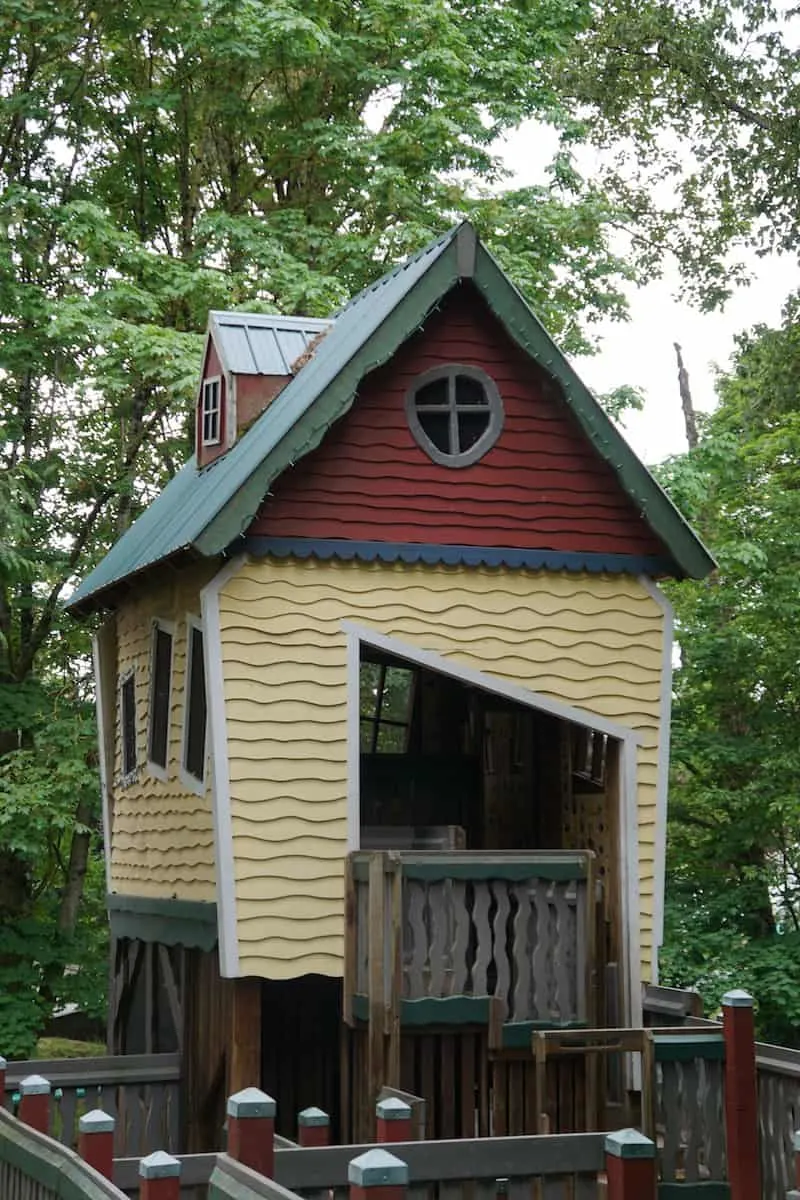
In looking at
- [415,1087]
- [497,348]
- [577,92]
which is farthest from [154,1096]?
[577,92]

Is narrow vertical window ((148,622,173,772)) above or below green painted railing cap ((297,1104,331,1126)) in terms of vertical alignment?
above

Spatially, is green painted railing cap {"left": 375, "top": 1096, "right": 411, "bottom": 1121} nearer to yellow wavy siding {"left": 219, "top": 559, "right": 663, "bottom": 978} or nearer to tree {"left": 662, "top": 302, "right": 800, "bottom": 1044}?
yellow wavy siding {"left": 219, "top": 559, "right": 663, "bottom": 978}

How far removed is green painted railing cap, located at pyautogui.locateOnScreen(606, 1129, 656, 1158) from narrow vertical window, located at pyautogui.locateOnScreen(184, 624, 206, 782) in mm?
6407

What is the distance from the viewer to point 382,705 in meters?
19.6

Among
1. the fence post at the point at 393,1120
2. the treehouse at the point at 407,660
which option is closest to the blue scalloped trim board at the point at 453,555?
the treehouse at the point at 407,660

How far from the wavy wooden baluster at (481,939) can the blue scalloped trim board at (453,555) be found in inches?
105

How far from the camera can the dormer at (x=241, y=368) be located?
14703mm

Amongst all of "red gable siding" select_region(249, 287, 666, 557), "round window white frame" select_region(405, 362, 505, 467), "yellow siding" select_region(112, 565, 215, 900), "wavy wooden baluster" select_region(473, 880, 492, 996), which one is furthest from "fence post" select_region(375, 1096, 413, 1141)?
"round window white frame" select_region(405, 362, 505, 467)

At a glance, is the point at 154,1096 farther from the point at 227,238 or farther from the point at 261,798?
the point at 227,238

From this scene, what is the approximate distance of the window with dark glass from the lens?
1673cm

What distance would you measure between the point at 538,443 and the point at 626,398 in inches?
382

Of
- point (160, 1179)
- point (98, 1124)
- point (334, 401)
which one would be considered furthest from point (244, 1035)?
point (160, 1179)

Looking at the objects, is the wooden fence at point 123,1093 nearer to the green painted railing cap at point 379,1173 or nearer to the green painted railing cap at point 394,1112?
the green painted railing cap at point 394,1112

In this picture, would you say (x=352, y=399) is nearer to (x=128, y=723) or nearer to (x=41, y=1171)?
(x=128, y=723)
